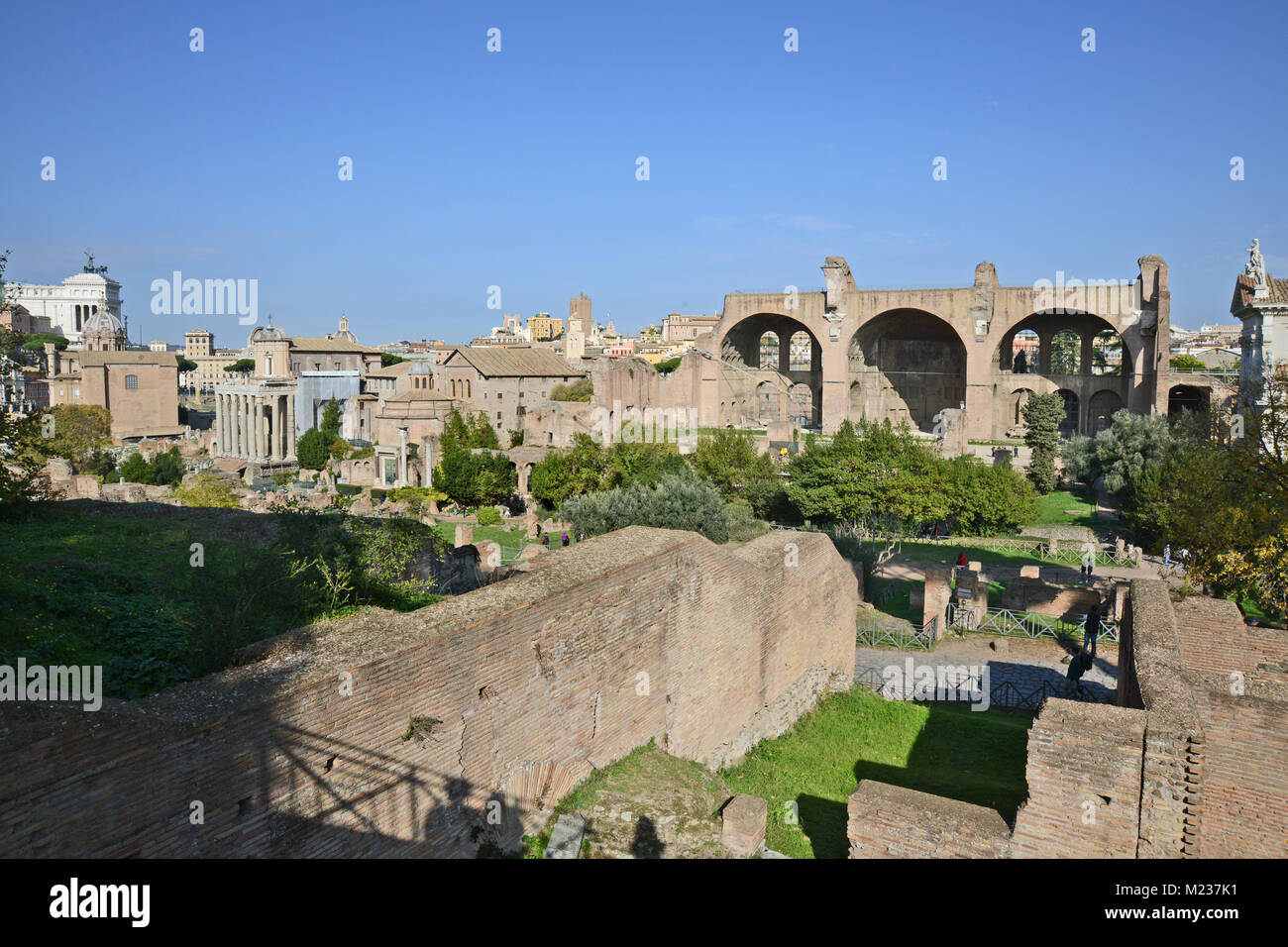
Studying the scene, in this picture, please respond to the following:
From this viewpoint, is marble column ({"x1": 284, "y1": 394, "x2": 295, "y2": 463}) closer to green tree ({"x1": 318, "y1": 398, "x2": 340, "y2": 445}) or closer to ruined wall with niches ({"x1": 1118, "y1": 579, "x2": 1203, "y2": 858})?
green tree ({"x1": 318, "y1": 398, "x2": 340, "y2": 445})

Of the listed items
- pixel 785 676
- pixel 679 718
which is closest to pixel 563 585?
pixel 679 718

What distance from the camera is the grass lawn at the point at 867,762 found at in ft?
27.3

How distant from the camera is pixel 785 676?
35.4ft

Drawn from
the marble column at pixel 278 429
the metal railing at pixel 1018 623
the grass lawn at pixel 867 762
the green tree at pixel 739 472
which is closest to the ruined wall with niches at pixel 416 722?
the grass lawn at pixel 867 762

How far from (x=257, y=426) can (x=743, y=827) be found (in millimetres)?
60804

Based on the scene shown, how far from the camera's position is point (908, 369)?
5116 centimetres

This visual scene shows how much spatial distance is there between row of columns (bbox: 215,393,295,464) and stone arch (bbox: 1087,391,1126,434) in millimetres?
47890

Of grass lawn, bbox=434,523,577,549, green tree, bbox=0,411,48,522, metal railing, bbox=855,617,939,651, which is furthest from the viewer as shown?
grass lawn, bbox=434,523,577,549

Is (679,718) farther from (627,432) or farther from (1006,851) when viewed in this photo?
(627,432)

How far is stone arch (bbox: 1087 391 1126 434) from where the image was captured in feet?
146

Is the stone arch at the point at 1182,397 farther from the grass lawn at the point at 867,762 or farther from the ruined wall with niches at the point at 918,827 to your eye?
the ruined wall with niches at the point at 918,827

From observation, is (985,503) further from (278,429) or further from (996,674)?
(278,429)

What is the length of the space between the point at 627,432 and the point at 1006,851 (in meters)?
32.3

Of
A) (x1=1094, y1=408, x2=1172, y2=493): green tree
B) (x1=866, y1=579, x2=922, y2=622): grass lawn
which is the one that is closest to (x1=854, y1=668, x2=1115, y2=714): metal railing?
(x1=866, y1=579, x2=922, y2=622): grass lawn
